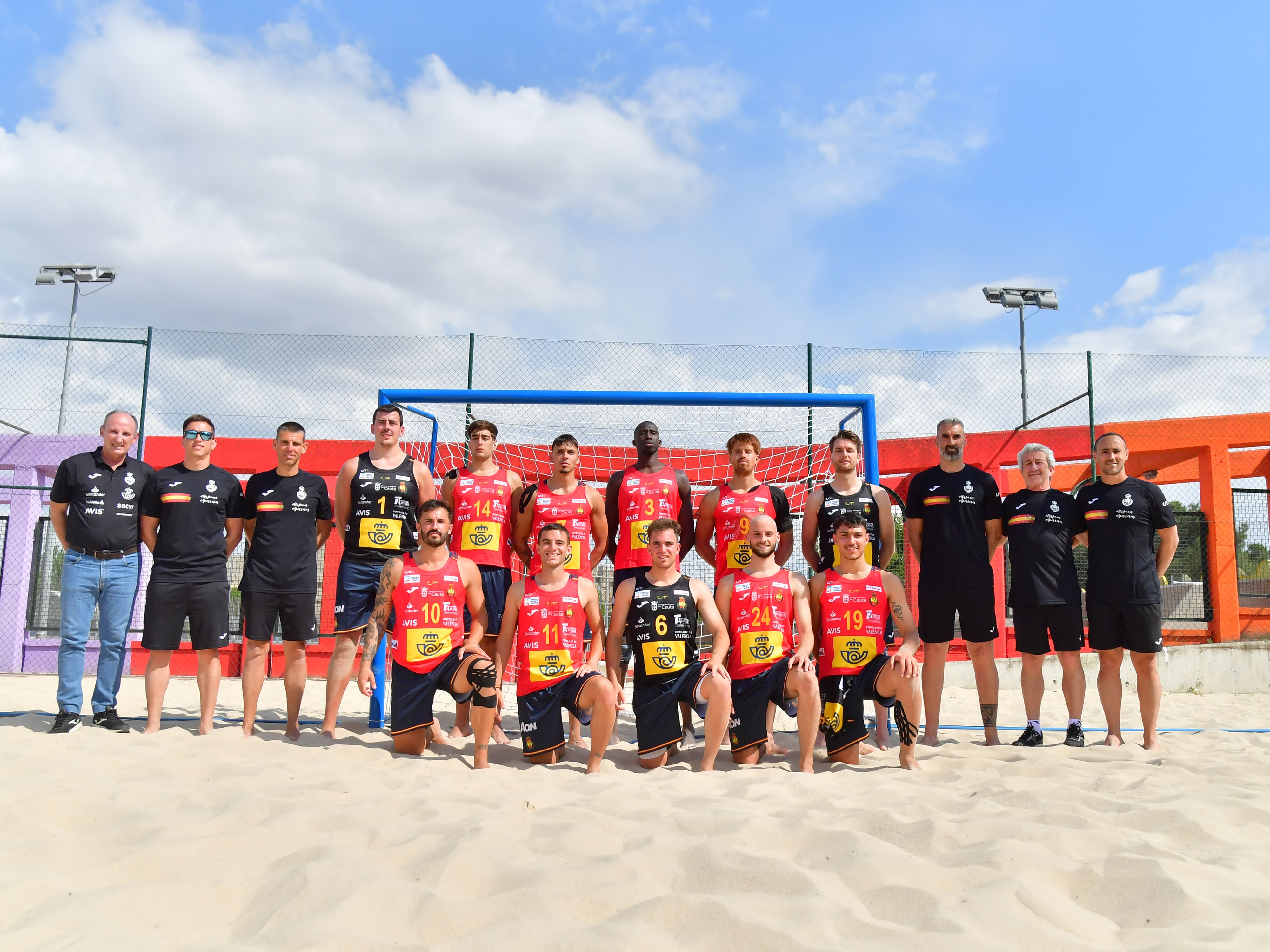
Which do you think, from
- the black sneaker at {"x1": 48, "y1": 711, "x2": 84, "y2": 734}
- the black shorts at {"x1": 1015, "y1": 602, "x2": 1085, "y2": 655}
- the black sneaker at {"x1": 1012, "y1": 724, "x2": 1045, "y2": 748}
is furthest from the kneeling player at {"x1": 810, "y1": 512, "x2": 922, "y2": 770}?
the black sneaker at {"x1": 48, "y1": 711, "x2": 84, "y2": 734}

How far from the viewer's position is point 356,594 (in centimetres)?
446

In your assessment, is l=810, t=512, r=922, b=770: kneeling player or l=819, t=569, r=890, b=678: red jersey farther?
l=819, t=569, r=890, b=678: red jersey

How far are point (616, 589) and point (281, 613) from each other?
190 cm

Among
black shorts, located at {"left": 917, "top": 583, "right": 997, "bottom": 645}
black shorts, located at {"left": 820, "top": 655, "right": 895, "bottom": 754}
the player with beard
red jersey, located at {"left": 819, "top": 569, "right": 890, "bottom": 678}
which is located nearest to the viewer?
the player with beard

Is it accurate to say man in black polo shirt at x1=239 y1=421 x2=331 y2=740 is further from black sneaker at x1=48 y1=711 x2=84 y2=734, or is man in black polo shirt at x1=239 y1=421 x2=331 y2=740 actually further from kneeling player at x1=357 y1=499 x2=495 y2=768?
black sneaker at x1=48 y1=711 x2=84 y2=734

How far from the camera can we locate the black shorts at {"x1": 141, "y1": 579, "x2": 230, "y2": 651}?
4258 millimetres

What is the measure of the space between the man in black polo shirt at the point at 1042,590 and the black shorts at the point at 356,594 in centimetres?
351

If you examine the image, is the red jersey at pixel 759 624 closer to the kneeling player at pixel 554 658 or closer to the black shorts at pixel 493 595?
the kneeling player at pixel 554 658

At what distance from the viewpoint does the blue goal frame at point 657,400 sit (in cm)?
541

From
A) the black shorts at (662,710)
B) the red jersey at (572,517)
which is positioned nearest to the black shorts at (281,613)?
the red jersey at (572,517)

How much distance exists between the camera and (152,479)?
453 cm

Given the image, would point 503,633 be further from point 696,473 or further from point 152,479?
point 696,473

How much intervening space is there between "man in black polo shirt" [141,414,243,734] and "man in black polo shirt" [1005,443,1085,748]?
4391mm

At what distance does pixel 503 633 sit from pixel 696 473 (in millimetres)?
4604
